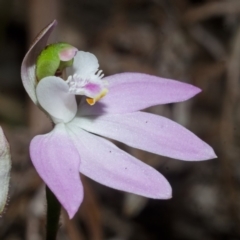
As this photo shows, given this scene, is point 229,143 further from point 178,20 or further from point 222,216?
point 178,20

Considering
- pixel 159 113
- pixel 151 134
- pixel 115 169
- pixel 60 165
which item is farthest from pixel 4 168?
pixel 159 113

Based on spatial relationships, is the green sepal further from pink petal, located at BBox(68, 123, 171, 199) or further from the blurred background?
the blurred background

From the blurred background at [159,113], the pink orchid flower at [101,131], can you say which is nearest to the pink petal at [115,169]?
the pink orchid flower at [101,131]

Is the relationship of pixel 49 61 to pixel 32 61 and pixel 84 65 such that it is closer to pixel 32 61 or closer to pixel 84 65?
pixel 32 61

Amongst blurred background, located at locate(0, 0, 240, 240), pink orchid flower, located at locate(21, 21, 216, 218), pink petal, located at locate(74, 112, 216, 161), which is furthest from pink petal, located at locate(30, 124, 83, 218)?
blurred background, located at locate(0, 0, 240, 240)

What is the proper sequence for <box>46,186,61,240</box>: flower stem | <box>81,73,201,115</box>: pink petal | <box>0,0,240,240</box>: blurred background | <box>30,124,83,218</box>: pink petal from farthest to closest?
1. <box>0,0,240,240</box>: blurred background
2. <box>81,73,201,115</box>: pink petal
3. <box>46,186,61,240</box>: flower stem
4. <box>30,124,83,218</box>: pink petal

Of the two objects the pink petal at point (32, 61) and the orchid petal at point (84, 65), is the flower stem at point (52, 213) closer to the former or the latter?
the pink petal at point (32, 61)


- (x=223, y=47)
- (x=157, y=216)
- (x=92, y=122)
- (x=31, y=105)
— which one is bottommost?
(x=157, y=216)

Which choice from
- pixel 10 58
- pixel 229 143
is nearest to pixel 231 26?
pixel 229 143

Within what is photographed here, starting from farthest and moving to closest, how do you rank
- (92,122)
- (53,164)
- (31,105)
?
(31,105) → (92,122) → (53,164)
